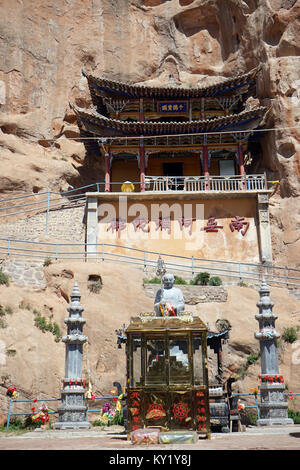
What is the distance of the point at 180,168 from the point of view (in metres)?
27.7

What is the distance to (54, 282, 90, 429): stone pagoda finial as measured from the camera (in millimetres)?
10609

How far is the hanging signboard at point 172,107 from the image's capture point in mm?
26486

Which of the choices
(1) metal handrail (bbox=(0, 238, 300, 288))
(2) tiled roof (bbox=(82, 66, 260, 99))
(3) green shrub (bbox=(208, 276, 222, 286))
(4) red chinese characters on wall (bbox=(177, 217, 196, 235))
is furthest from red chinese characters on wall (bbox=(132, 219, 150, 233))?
(2) tiled roof (bbox=(82, 66, 260, 99))

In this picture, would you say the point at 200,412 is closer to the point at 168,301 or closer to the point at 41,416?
the point at 168,301

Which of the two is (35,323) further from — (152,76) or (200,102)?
(152,76)

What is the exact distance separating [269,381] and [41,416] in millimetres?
5253

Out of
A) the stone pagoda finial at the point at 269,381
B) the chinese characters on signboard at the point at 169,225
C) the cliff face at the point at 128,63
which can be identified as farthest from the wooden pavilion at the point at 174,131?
the stone pagoda finial at the point at 269,381

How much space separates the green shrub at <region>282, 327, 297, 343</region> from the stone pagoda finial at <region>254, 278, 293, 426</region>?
12.5ft

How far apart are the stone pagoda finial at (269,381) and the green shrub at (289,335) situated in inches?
150

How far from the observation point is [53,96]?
29.0 meters

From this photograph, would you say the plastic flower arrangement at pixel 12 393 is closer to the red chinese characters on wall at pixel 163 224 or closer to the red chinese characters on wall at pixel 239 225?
the red chinese characters on wall at pixel 163 224

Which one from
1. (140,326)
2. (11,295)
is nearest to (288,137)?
(11,295)

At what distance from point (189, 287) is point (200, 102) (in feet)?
43.4

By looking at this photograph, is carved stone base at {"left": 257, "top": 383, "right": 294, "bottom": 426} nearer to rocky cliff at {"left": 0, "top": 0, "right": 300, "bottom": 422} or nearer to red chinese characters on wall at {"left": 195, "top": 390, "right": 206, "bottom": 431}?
red chinese characters on wall at {"left": 195, "top": 390, "right": 206, "bottom": 431}
